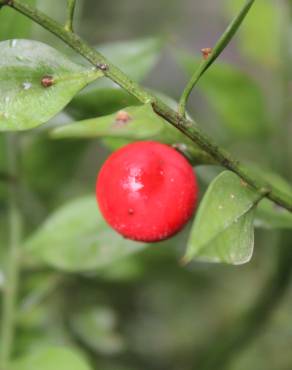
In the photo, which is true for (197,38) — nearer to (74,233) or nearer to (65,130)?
(74,233)

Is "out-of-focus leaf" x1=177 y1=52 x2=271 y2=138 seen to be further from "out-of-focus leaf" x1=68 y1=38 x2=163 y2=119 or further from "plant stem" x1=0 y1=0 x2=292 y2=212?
"plant stem" x1=0 y1=0 x2=292 y2=212

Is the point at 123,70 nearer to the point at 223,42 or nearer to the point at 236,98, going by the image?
the point at 236,98

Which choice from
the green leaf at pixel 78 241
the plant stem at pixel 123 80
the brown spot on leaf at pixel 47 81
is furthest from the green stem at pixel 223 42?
the green leaf at pixel 78 241

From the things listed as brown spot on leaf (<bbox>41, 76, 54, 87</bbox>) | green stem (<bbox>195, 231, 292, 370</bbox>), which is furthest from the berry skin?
green stem (<bbox>195, 231, 292, 370</bbox>)

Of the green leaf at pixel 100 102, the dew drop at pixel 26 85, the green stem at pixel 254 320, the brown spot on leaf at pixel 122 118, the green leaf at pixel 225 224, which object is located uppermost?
the dew drop at pixel 26 85

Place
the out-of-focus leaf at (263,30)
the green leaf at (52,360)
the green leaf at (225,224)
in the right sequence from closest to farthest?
1. the green leaf at (225,224)
2. the green leaf at (52,360)
3. the out-of-focus leaf at (263,30)

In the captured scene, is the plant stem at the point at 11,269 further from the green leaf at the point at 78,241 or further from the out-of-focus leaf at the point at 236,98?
the out-of-focus leaf at the point at 236,98

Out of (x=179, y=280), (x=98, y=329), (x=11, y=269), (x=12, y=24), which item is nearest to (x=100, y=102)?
(x=12, y=24)
